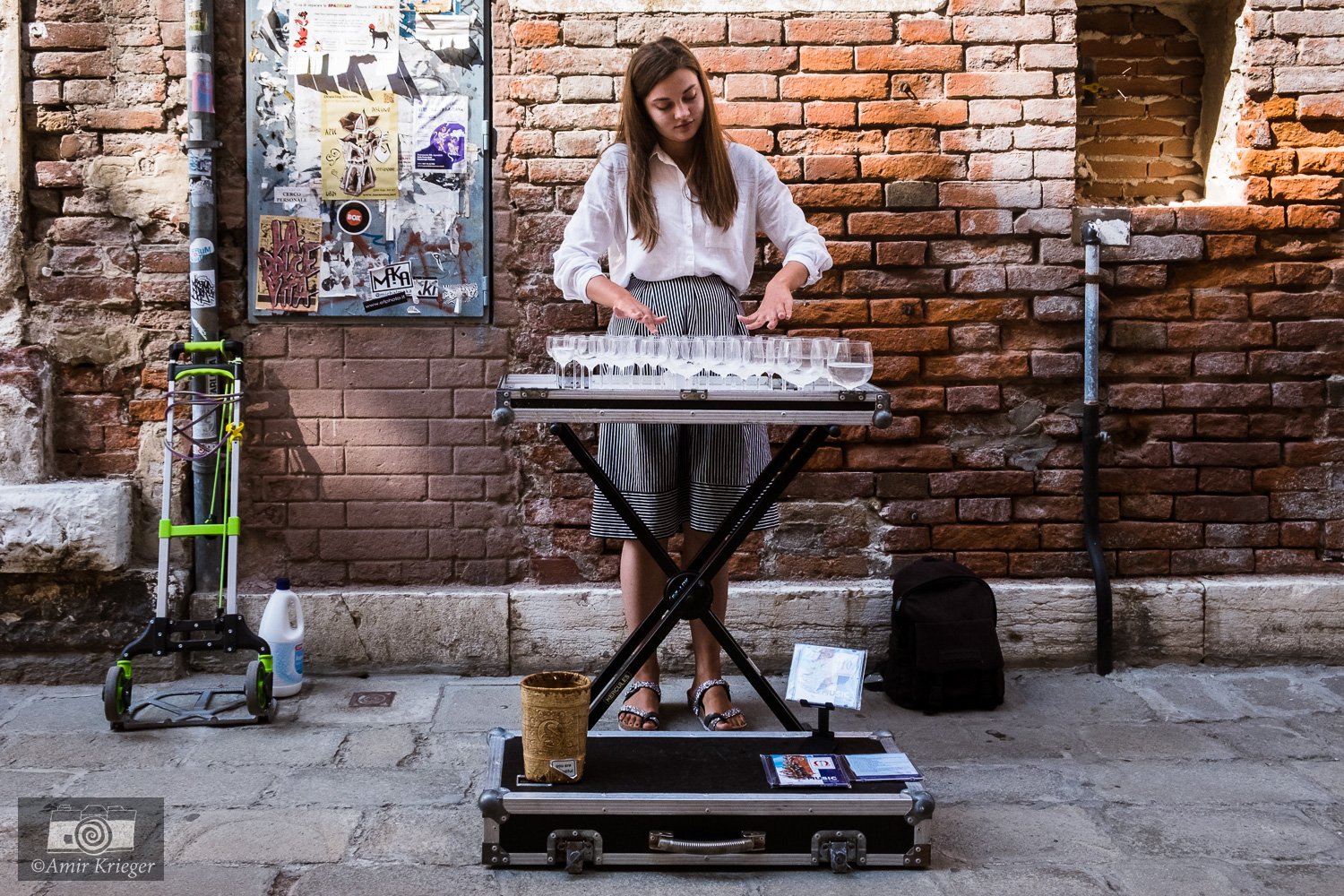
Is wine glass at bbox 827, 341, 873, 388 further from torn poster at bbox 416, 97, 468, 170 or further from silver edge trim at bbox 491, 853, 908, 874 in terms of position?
torn poster at bbox 416, 97, 468, 170

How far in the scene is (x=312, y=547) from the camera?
4.06 meters

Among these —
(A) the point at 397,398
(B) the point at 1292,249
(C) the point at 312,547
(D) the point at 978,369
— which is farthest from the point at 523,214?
(B) the point at 1292,249

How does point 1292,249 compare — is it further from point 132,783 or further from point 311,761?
point 132,783

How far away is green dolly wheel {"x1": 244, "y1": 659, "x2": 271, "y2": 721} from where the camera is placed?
344cm

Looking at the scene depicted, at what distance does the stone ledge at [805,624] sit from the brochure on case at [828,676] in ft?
3.94

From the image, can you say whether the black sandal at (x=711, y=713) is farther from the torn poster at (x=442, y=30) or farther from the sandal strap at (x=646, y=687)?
the torn poster at (x=442, y=30)

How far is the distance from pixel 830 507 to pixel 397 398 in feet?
5.13

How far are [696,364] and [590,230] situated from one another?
739 millimetres

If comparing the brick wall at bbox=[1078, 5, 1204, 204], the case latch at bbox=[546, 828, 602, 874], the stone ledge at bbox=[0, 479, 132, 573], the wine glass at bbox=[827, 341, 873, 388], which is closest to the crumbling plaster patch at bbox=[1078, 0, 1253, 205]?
the brick wall at bbox=[1078, 5, 1204, 204]

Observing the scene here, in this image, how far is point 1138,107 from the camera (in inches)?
169

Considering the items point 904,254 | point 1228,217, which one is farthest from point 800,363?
point 1228,217

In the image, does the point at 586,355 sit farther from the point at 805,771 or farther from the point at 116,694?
the point at 116,694

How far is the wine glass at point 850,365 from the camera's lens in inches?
112

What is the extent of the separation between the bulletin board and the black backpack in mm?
1814
